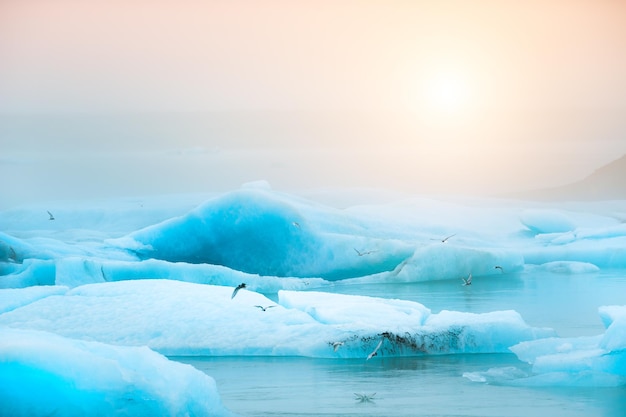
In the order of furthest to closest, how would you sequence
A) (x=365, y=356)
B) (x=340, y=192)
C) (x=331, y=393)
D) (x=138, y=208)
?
1. (x=340, y=192)
2. (x=138, y=208)
3. (x=365, y=356)
4. (x=331, y=393)

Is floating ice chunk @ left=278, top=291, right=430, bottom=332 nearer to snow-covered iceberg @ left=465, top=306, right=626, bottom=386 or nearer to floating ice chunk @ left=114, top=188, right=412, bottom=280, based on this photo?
snow-covered iceberg @ left=465, top=306, right=626, bottom=386

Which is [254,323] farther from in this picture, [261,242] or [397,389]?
[261,242]

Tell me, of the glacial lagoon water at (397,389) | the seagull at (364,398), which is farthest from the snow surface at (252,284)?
the seagull at (364,398)

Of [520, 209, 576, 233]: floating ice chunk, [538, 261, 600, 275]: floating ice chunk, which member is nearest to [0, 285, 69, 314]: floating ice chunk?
[538, 261, 600, 275]: floating ice chunk

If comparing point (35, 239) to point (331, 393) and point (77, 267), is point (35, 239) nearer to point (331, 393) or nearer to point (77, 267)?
point (77, 267)

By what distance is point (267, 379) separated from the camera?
5.04 m

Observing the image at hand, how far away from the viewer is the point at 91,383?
12.8 feet

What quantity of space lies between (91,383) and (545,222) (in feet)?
24.7

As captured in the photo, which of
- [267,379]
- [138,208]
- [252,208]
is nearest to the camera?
[267,379]

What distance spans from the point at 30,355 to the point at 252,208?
508cm

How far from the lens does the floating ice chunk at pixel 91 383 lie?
385 cm

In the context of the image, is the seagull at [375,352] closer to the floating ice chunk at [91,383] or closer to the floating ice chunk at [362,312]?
the floating ice chunk at [362,312]

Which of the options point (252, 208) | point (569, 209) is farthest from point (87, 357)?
point (569, 209)

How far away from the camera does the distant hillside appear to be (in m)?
11.9
